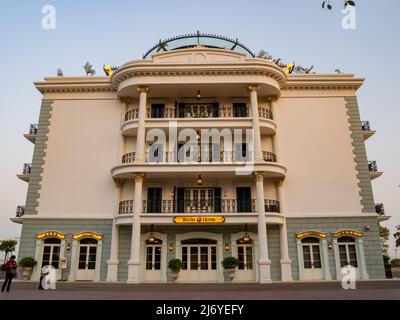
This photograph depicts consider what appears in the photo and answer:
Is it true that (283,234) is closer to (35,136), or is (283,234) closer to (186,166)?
(186,166)

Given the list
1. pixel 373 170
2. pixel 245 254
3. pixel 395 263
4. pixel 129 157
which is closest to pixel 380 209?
pixel 373 170

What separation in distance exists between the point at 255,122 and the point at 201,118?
3212 millimetres

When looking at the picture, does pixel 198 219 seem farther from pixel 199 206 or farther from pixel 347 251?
pixel 347 251

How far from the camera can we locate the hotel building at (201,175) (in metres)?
17.9

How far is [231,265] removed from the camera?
1706 centimetres

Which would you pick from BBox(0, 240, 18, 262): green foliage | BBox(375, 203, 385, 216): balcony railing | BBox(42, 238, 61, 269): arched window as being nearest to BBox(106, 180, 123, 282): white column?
BBox(42, 238, 61, 269): arched window

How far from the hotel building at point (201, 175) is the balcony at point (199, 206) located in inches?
2.8

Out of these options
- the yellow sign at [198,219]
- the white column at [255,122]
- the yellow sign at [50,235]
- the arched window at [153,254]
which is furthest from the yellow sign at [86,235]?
the white column at [255,122]

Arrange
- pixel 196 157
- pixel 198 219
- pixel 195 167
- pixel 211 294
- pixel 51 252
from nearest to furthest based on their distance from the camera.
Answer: pixel 211 294
pixel 198 219
pixel 195 167
pixel 51 252
pixel 196 157

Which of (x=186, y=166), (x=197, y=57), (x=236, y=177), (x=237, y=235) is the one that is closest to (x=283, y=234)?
(x=237, y=235)

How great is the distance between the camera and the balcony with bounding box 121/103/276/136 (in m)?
19.3

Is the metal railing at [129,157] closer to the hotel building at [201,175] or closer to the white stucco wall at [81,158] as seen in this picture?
the hotel building at [201,175]

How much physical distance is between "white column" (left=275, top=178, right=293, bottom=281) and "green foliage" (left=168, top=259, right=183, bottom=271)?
5583 mm
